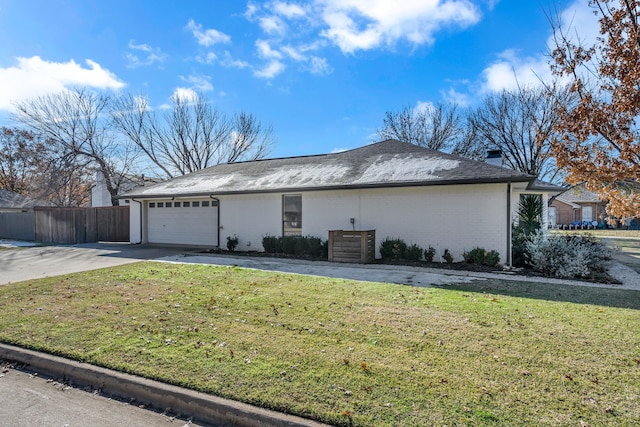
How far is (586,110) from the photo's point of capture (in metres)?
5.99

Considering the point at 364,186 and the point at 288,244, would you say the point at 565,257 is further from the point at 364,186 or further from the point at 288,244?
the point at 288,244

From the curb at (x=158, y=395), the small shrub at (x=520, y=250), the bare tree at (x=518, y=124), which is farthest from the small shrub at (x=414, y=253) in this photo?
the bare tree at (x=518, y=124)

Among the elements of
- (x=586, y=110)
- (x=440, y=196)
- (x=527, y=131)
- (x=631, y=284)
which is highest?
(x=527, y=131)

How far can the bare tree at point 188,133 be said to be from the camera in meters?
26.3

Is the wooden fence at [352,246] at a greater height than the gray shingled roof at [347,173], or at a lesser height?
lesser

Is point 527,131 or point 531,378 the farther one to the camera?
point 527,131

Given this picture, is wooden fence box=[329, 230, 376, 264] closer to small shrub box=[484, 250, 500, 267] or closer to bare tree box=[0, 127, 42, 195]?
small shrub box=[484, 250, 500, 267]

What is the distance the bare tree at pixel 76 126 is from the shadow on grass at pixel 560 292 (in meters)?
23.0

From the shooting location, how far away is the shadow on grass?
6.10m

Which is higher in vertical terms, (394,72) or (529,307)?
(394,72)

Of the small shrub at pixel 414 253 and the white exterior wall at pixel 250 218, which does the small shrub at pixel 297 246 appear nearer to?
the white exterior wall at pixel 250 218

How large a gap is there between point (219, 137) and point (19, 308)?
24.8 metres

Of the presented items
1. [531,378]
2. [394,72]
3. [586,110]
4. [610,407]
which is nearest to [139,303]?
[531,378]

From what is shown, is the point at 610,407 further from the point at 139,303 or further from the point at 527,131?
the point at 527,131
